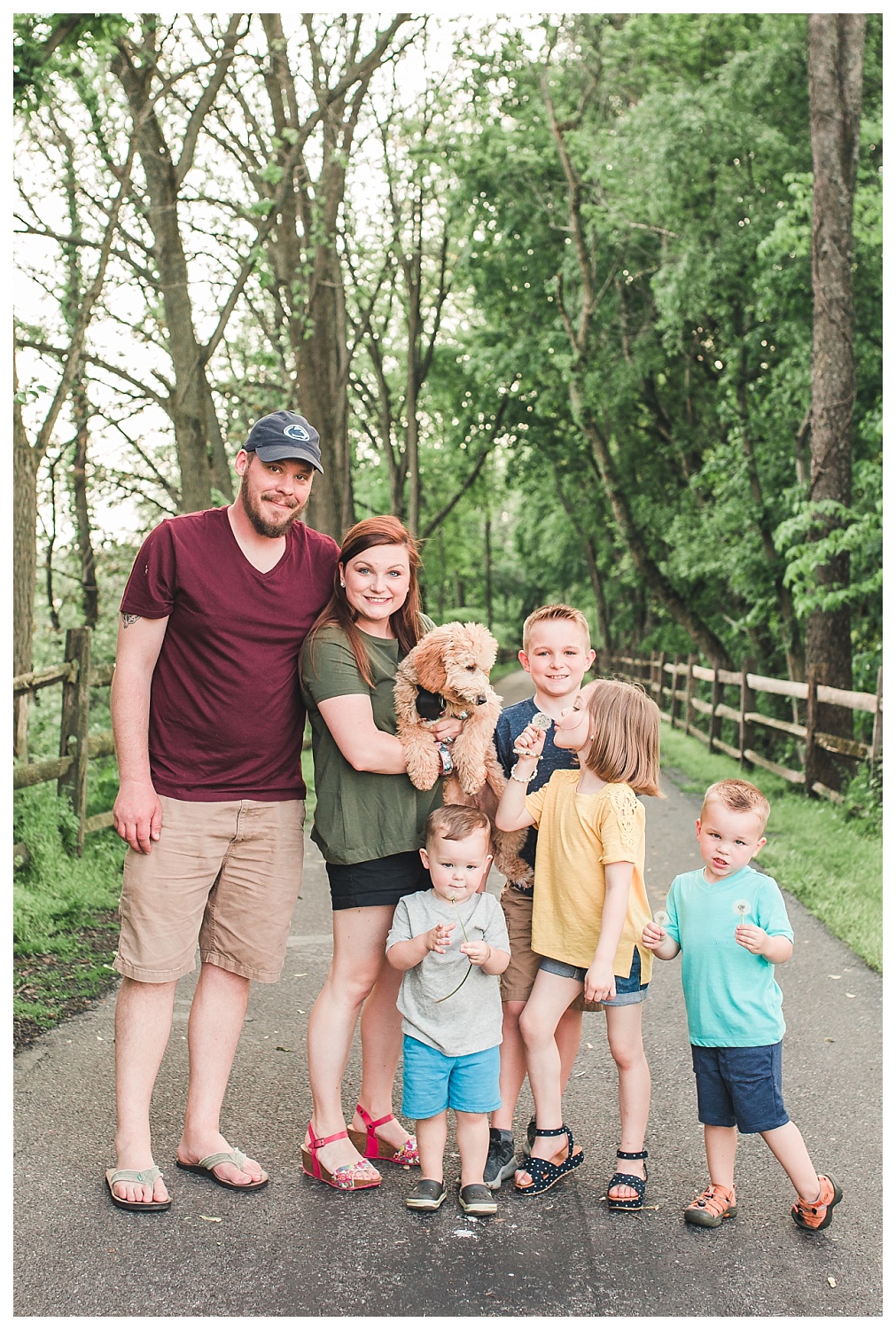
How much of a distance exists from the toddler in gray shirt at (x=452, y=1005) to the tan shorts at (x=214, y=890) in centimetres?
50

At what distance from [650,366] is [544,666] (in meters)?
17.9

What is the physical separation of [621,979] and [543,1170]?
0.66 metres

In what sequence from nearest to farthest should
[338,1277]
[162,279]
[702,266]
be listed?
[338,1277] → [162,279] → [702,266]

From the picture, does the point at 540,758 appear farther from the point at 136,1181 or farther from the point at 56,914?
the point at 56,914

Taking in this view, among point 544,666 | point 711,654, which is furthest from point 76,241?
point 711,654

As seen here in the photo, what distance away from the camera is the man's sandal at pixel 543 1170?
11.5 feet

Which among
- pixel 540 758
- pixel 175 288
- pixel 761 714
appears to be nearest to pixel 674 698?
pixel 761 714

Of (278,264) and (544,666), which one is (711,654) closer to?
(278,264)

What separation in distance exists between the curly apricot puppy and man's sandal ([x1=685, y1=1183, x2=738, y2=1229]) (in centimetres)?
134

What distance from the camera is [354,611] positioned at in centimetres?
362

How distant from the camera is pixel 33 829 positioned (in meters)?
7.29

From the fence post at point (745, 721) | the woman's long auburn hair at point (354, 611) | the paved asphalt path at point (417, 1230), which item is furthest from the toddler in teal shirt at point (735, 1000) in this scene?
the fence post at point (745, 721)

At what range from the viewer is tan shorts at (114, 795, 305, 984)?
11.7ft

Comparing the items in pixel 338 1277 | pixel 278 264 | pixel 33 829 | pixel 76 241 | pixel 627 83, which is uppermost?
pixel 627 83
